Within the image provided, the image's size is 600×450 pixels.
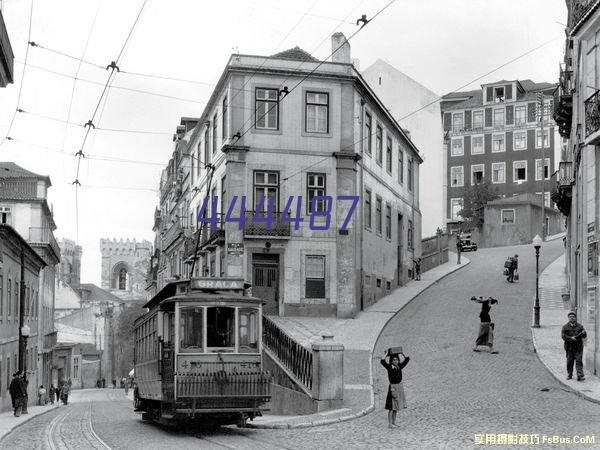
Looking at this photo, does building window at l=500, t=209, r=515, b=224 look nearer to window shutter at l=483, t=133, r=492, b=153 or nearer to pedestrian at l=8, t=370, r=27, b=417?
window shutter at l=483, t=133, r=492, b=153

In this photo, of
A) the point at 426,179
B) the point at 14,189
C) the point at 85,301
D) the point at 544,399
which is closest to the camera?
the point at 544,399

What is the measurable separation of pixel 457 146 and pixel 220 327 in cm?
6753

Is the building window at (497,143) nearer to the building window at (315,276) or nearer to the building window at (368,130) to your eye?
the building window at (368,130)

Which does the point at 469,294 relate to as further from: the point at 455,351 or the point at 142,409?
the point at 142,409

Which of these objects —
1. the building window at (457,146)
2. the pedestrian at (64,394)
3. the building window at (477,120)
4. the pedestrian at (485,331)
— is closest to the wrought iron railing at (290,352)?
the pedestrian at (485,331)

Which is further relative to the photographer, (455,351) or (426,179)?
(426,179)

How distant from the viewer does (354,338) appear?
2912 cm

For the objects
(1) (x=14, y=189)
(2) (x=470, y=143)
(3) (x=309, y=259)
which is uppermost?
(2) (x=470, y=143)

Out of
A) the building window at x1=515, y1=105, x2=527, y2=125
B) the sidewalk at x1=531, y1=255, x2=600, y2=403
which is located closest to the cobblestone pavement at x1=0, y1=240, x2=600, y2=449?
the sidewalk at x1=531, y1=255, x2=600, y2=403

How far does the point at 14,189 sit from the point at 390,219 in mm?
25647

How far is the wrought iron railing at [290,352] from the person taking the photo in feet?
65.1

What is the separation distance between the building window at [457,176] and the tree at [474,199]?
7077 mm

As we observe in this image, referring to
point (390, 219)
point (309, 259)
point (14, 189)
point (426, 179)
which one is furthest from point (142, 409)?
point (426, 179)

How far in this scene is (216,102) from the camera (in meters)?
37.2
